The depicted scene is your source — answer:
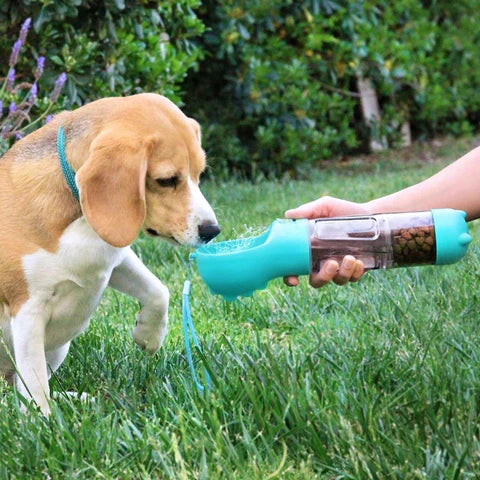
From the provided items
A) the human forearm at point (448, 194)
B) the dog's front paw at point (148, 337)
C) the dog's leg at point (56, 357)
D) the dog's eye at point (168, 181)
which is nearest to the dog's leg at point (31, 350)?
the dog's leg at point (56, 357)

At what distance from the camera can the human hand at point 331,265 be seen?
274 centimetres

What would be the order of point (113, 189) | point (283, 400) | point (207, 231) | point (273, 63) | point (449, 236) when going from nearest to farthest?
point (283, 400)
point (449, 236)
point (113, 189)
point (207, 231)
point (273, 63)

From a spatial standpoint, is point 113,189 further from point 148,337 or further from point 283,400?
point 283,400

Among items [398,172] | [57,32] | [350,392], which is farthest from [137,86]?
[350,392]

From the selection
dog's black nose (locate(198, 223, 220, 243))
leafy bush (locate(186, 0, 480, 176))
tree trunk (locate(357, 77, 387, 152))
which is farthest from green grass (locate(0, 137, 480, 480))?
tree trunk (locate(357, 77, 387, 152))

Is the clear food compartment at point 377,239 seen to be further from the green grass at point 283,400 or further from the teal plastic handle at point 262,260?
the green grass at point 283,400

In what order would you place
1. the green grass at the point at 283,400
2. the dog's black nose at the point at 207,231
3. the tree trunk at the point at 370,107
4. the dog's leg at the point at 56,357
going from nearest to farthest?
1. the green grass at the point at 283,400
2. the dog's black nose at the point at 207,231
3. the dog's leg at the point at 56,357
4. the tree trunk at the point at 370,107

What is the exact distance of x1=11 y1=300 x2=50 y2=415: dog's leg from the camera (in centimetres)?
302

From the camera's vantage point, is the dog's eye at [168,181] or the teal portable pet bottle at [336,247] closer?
the teal portable pet bottle at [336,247]

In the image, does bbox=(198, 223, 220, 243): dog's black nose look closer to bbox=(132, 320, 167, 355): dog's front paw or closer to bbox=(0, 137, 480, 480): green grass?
bbox=(0, 137, 480, 480): green grass

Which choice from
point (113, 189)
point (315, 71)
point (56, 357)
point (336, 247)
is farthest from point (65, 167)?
point (315, 71)

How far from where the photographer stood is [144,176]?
9.50 feet

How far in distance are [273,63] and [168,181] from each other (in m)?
5.72

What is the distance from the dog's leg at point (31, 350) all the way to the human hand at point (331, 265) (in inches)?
33.8
